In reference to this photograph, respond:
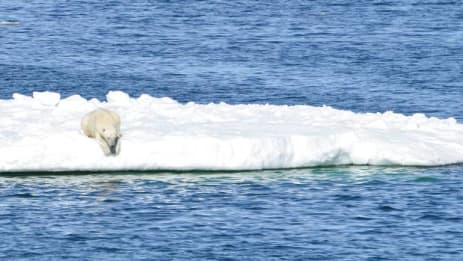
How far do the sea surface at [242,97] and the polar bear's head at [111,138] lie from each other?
1257 millimetres

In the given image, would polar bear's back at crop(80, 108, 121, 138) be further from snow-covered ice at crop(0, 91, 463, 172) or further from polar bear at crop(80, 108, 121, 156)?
snow-covered ice at crop(0, 91, 463, 172)

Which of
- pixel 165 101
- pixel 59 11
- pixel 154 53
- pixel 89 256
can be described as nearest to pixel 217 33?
pixel 154 53

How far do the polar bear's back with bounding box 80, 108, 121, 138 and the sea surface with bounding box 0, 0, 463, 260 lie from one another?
1.92m

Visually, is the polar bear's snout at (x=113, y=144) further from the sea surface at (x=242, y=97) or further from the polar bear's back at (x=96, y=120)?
the sea surface at (x=242, y=97)

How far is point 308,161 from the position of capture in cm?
6494

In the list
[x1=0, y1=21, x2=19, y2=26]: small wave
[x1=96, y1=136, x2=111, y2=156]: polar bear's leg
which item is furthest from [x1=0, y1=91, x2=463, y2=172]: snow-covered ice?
[x1=0, y1=21, x2=19, y2=26]: small wave

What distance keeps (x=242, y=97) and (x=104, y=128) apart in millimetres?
31777

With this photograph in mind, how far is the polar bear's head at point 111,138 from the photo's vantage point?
208 feet

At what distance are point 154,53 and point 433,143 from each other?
5387 centimetres

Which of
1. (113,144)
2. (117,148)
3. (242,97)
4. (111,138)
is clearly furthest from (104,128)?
(242,97)

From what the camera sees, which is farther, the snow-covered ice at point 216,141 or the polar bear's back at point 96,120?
the polar bear's back at point 96,120

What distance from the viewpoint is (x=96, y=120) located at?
64438 millimetres

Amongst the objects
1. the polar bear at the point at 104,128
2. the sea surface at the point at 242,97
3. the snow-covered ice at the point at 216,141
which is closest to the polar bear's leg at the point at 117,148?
the polar bear at the point at 104,128

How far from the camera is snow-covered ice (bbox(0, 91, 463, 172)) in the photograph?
63656 millimetres
